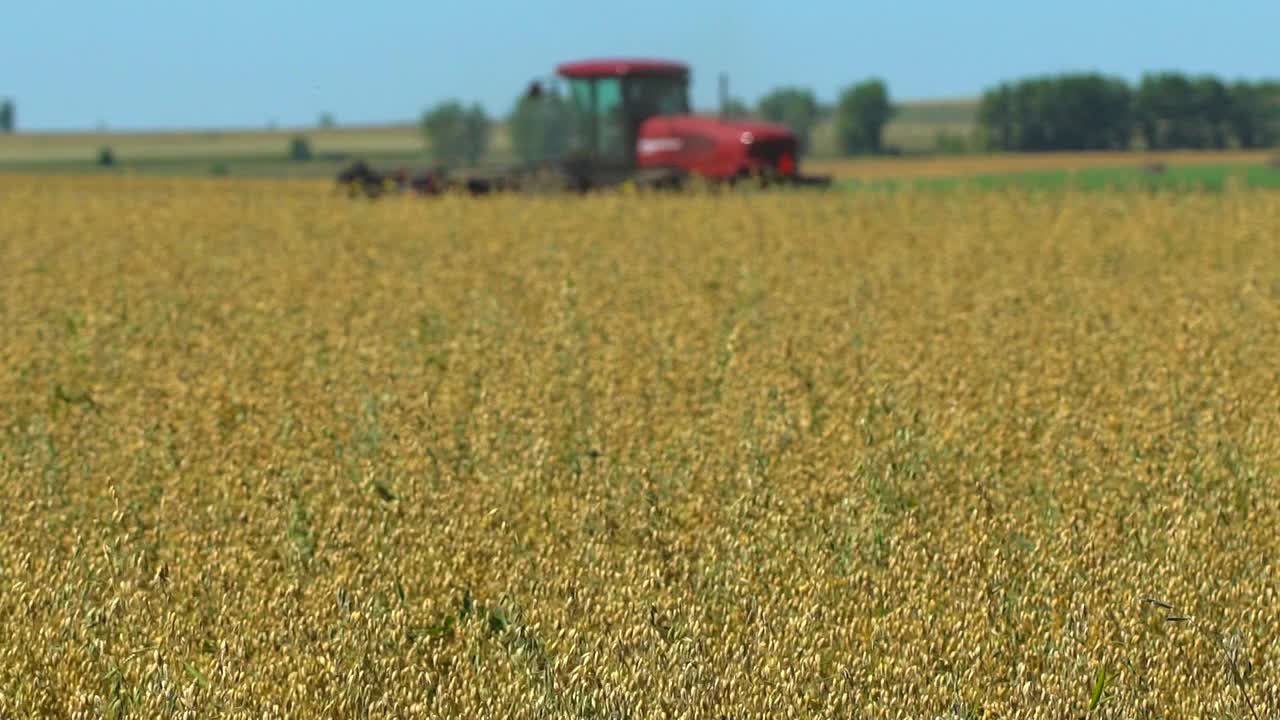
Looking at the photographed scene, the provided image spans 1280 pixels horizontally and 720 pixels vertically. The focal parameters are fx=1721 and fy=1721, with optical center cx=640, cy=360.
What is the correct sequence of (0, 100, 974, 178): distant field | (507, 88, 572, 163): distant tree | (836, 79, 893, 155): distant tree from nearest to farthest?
1. (507, 88, 572, 163): distant tree
2. (0, 100, 974, 178): distant field
3. (836, 79, 893, 155): distant tree

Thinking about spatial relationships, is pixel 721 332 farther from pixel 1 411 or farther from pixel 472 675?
pixel 472 675

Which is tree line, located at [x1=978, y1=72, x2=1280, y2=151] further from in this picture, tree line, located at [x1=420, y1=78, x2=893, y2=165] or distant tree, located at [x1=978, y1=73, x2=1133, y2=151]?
Result: tree line, located at [x1=420, y1=78, x2=893, y2=165]

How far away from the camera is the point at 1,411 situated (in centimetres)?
730

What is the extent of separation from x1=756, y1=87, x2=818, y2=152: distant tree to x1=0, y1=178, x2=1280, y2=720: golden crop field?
71.2 m

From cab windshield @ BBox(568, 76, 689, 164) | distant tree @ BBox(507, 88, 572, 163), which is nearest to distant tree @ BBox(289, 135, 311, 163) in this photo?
distant tree @ BBox(507, 88, 572, 163)

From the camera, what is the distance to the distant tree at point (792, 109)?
83625 millimetres

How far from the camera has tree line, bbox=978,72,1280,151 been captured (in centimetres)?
4203

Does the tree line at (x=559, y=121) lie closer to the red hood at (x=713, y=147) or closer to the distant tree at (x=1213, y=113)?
the red hood at (x=713, y=147)

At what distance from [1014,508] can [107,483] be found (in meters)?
2.93

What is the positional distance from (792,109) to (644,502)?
85608 millimetres

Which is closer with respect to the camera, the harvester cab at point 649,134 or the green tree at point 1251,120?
the harvester cab at point 649,134

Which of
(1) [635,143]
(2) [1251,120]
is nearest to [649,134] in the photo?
(1) [635,143]

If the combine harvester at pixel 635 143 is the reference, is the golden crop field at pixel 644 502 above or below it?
below

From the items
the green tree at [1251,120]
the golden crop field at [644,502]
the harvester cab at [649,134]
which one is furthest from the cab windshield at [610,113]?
the green tree at [1251,120]
